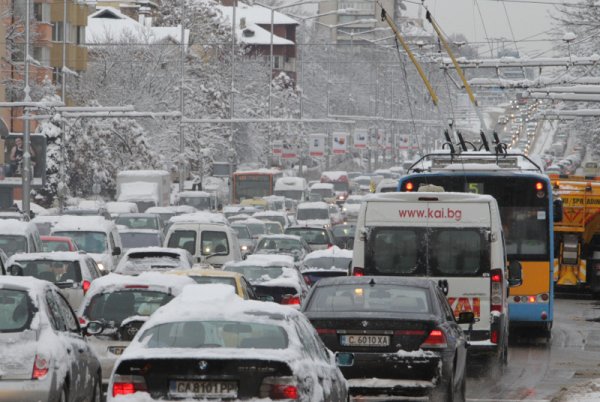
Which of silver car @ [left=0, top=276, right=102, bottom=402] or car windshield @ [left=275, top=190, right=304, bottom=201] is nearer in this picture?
silver car @ [left=0, top=276, right=102, bottom=402]

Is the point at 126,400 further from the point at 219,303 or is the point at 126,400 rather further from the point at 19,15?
the point at 19,15

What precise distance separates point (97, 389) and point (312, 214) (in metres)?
50.2

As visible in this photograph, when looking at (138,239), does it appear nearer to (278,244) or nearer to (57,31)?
(278,244)

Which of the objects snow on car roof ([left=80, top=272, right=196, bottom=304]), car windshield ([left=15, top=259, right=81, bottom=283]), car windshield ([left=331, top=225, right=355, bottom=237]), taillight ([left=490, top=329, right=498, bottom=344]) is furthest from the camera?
car windshield ([left=331, top=225, right=355, bottom=237])

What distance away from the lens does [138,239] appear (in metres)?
42.1

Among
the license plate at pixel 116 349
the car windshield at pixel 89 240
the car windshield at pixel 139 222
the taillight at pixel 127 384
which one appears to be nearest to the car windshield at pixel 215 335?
the taillight at pixel 127 384

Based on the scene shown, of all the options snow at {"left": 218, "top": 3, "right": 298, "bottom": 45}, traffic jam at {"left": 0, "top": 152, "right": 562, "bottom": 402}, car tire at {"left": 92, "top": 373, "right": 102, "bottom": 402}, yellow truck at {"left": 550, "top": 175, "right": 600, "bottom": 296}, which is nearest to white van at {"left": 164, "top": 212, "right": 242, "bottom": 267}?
traffic jam at {"left": 0, "top": 152, "right": 562, "bottom": 402}

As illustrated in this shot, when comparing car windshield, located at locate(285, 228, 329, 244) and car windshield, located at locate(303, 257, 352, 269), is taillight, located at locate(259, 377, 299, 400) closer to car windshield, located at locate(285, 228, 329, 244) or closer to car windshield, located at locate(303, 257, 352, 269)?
car windshield, located at locate(303, 257, 352, 269)

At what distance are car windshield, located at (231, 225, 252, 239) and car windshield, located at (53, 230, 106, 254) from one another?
14509 mm

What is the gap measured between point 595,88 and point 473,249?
2134 cm

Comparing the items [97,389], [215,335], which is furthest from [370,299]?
[215,335]

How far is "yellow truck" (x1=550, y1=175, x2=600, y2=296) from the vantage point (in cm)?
3775

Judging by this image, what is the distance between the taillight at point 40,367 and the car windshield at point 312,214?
Result: 2038 inches

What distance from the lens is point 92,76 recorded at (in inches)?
4094
